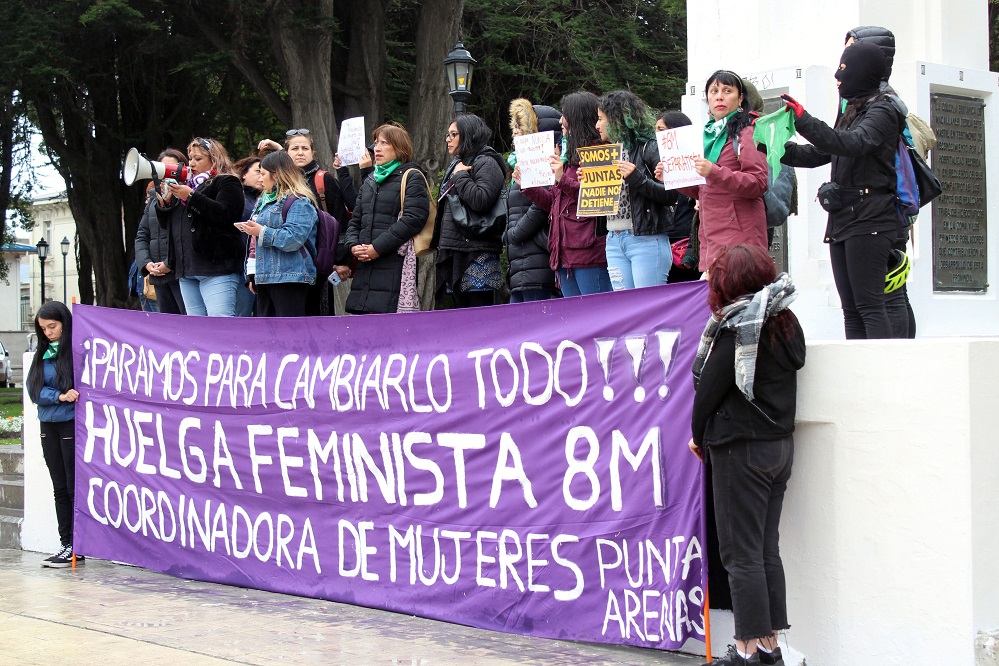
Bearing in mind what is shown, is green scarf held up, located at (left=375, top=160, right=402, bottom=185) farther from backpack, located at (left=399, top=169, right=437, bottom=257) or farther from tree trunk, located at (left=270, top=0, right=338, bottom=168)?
tree trunk, located at (left=270, top=0, right=338, bottom=168)

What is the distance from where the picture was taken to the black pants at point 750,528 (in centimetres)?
459

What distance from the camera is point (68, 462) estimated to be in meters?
8.35

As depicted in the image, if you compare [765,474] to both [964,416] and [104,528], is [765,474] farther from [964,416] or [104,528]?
[104,528]

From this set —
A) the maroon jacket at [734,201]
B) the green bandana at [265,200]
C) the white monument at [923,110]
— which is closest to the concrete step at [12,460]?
the green bandana at [265,200]

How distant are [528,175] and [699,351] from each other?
7.53ft

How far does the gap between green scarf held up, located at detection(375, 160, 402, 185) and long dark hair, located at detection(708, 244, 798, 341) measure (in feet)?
11.5

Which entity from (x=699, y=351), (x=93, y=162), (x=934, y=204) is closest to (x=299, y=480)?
(x=699, y=351)

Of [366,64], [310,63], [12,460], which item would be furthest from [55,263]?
[12,460]

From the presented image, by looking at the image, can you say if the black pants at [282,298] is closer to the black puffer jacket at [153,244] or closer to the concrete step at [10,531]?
the black puffer jacket at [153,244]

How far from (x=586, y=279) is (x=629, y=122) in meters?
0.96

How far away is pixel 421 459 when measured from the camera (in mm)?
6180

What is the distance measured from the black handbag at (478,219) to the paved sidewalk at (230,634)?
7.87ft

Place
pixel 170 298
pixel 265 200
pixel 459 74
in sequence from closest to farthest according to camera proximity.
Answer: pixel 265 200 → pixel 170 298 → pixel 459 74

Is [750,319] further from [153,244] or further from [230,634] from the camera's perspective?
[153,244]
